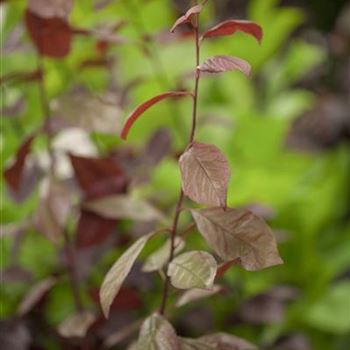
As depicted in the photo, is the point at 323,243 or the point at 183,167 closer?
the point at 183,167

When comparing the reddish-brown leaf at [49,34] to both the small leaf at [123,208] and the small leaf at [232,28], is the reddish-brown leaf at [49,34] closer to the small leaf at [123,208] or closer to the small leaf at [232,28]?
the small leaf at [123,208]

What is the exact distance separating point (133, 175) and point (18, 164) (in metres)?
0.28

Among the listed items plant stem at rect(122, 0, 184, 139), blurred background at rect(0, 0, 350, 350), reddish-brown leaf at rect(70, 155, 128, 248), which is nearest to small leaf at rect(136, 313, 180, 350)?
blurred background at rect(0, 0, 350, 350)

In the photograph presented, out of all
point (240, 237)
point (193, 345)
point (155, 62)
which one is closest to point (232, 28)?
point (240, 237)

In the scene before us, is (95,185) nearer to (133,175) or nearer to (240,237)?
(133,175)

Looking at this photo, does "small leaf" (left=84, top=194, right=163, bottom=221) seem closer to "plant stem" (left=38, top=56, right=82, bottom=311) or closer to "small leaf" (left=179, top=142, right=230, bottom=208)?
"plant stem" (left=38, top=56, right=82, bottom=311)

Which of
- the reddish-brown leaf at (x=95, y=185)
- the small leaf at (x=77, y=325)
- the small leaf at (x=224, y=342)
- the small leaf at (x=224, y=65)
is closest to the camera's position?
the small leaf at (x=224, y=65)

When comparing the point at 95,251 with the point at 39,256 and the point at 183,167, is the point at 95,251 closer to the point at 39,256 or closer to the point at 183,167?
the point at 39,256

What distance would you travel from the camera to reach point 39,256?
1144 millimetres

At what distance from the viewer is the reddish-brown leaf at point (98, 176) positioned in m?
0.98

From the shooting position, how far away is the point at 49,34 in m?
0.97

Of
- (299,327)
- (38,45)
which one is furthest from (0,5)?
(299,327)

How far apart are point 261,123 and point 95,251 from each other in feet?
1.77

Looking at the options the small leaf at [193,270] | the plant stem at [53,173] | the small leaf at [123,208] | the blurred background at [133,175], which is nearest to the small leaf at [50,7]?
the blurred background at [133,175]
